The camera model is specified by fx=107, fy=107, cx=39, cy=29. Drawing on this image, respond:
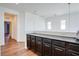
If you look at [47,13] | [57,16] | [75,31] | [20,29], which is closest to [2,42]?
[20,29]

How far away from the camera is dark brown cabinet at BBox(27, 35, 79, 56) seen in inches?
69.7

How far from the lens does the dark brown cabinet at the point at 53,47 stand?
69.7 inches

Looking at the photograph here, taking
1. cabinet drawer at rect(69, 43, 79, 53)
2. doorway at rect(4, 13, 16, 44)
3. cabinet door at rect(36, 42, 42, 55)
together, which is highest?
doorway at rect(4, 13, 16, 44)

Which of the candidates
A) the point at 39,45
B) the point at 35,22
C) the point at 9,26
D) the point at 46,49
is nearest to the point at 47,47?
the point at 46,49

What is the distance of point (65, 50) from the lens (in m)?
1.91

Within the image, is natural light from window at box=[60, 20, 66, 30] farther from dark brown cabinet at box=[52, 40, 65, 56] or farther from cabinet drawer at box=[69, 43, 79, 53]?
cabinet drawer at box=[69, 43, 79, 53]

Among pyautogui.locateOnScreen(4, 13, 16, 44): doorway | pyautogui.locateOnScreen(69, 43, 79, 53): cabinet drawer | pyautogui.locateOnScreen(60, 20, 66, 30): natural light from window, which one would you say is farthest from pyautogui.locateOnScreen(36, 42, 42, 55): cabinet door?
pyautogui.locateOnScreen(69, 43, 79, 53): cabinet drawer

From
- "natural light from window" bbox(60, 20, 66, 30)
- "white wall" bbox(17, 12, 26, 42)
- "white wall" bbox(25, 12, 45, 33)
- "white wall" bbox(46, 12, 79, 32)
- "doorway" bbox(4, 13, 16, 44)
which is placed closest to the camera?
"white wall" bbox(46, 12, 79, 32)

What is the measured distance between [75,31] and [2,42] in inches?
70.0

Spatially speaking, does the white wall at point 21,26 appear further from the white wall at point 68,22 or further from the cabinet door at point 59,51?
the cabinet door at point 59,51

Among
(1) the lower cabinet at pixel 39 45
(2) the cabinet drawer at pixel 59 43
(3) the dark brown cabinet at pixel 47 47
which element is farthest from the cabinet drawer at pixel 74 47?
(1) the lower cabinet at pixel 39 45

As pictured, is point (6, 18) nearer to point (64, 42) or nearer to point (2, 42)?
point (2, 42)

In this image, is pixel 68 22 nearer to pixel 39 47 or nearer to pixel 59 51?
pixel 59 51

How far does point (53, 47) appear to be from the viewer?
2279 mm
